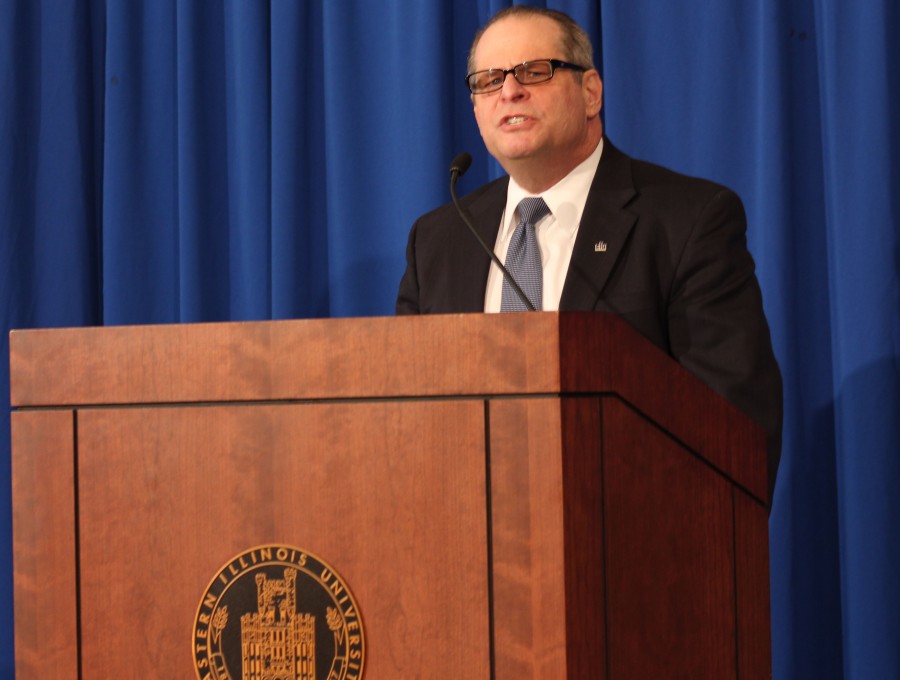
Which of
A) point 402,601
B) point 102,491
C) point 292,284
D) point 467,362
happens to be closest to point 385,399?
point 467,362

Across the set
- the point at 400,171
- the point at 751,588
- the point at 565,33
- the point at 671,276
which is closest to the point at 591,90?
the point at 565,33

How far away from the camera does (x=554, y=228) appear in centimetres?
215

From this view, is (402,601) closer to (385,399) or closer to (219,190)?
(385,399)

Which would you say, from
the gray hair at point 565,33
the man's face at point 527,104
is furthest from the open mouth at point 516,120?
the gray hair at point 565,33

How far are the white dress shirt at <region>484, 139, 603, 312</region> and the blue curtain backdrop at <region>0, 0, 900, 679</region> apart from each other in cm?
54

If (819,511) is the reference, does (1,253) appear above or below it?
above

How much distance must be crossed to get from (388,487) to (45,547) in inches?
15.1

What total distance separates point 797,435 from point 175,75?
6.18 feet

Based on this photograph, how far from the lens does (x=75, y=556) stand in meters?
1.22

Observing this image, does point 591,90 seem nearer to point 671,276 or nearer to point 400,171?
point 671,276

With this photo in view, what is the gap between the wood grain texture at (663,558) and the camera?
1146 mm

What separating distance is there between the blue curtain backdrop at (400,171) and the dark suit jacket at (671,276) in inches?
20.7

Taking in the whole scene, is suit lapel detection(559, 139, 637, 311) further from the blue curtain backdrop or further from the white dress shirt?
the blue curtain backdrop

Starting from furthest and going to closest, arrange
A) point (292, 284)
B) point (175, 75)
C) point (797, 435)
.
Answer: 1. point (175, 75)
2. point (292, 284)
3. point (797, 435)
